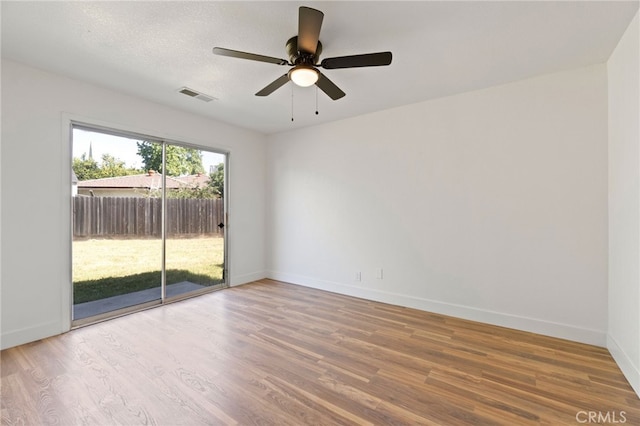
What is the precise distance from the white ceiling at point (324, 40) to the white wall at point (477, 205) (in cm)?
35

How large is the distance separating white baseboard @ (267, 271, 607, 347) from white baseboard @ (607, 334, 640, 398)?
15cm

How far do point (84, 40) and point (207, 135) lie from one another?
1865 mm

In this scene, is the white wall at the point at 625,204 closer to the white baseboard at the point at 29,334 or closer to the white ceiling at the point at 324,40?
the white ceiling at the point at 324,40

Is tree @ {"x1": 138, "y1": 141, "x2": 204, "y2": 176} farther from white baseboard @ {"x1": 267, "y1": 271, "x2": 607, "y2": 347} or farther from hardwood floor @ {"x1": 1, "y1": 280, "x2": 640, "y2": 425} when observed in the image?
white baseboard @ {"x1": 267, "y1": 271, "x2": 607, "y2": 347}

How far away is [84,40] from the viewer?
6.84 feet

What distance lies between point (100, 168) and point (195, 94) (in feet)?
4.48

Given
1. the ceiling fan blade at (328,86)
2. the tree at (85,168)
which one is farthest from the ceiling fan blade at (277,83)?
the tree at (85,168)

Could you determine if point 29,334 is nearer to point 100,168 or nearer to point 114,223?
point 114,223

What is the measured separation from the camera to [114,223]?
10.3ft

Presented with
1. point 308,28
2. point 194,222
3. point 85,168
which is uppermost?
point 308,28

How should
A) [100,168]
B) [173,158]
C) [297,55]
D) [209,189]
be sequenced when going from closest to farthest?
[297,55], [100,168], [173,158], [209,189]

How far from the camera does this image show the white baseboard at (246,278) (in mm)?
4285

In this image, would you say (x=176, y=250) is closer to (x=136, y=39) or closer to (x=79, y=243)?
(x=79, y=243)

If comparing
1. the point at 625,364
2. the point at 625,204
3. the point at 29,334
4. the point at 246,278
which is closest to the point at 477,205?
the point at 625,204
